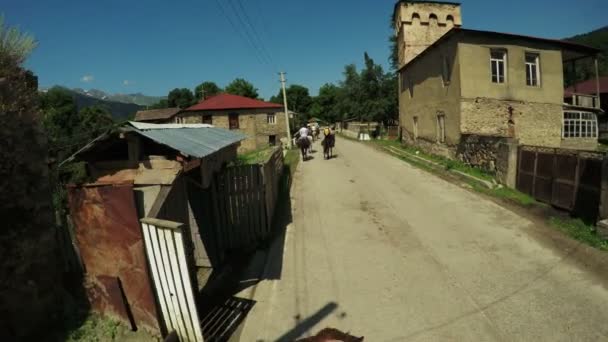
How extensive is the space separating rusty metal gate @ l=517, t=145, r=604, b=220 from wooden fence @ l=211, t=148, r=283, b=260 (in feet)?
24.7

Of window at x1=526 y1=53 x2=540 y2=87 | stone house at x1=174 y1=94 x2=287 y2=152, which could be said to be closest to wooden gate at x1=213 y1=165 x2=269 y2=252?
window at x1=526 y1=53 x2=540 y2=87

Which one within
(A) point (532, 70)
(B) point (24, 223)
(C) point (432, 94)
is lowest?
(B) point (24, 223)

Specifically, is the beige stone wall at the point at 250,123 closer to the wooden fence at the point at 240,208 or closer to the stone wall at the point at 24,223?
the wooden fence at the point at 240,208

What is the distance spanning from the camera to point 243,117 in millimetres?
35719

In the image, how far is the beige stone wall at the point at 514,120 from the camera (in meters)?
15.4

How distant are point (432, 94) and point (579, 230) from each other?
12963 millimetres

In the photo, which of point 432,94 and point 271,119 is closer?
point 432,94

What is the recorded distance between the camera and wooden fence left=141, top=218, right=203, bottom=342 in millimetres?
3533

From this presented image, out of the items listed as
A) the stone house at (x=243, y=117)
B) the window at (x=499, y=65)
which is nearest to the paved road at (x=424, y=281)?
the window at (x=499, y=65)

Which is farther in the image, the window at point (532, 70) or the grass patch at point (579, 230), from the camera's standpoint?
the window at point (532, 70)

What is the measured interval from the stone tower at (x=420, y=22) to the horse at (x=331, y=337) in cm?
2691

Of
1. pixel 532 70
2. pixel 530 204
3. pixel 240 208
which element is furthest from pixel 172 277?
pixel 532 70

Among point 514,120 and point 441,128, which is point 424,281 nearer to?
point 441,128

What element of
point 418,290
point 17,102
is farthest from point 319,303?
point 17,102
